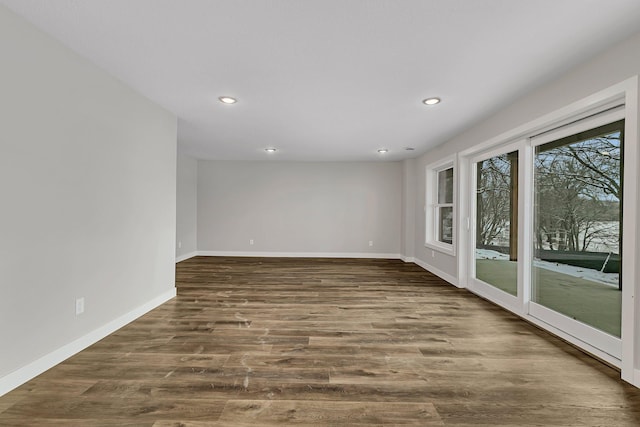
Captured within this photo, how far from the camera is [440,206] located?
5.82 metres

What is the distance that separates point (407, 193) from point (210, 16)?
19.0 feet

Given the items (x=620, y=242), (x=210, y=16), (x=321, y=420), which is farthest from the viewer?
(x=620, y=242)

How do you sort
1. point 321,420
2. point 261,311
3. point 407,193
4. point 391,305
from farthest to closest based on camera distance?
point 407,193 < point 391,305 < point 261,311 < point 321,420

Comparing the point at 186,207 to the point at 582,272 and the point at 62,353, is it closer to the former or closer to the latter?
the point at 62,353

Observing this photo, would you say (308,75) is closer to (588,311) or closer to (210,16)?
A: (210,16)

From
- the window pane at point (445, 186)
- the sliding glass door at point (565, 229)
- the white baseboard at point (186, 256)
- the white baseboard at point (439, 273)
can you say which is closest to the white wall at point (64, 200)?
the white baseboard at point (186, 256)

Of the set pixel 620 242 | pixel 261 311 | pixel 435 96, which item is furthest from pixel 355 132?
pixel 620 242

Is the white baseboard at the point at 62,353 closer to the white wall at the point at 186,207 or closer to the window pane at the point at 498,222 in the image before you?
the white wall at the point at 186,207

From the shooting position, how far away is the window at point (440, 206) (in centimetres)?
548

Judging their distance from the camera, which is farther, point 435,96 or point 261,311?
point 261,311

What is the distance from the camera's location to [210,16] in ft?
6.08

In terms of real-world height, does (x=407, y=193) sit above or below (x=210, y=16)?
below

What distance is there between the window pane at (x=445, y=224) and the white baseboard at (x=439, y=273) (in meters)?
0.58

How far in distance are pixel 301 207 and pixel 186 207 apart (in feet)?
8.88
